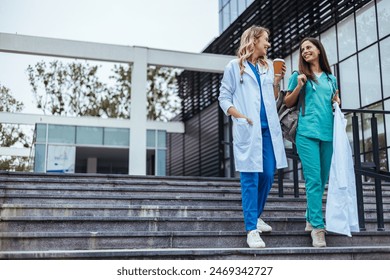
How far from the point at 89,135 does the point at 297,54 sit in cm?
873

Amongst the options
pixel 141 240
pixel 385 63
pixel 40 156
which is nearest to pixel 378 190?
pixel 141 240

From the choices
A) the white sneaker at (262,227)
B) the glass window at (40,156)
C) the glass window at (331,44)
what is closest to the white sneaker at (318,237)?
the white sneaker at (262,227)

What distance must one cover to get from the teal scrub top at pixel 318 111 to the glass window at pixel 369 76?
339 inches

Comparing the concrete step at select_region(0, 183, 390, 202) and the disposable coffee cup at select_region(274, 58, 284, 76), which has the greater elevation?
the disposable coffee cup at select_region(274, 58, 284, 76)

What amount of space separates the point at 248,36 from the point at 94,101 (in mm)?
19240

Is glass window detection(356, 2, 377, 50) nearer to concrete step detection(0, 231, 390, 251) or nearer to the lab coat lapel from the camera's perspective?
the lab coat lapel

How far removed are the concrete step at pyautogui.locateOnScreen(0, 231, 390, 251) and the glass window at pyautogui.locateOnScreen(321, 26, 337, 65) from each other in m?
10.5

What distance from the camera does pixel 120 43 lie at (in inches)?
591

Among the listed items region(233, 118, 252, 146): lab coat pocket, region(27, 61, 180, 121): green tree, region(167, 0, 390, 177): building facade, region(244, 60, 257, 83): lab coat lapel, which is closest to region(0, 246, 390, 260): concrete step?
region(233, 118, 252, 146): lab coat pocket

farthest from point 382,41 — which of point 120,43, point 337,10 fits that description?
point 120,43

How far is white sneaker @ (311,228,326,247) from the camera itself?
345 centimetres

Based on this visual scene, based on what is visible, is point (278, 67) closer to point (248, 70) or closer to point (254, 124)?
point (248, 70)
